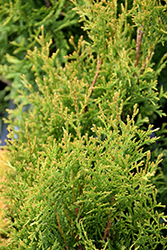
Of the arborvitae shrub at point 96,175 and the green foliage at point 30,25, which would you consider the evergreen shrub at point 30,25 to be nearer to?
the green foliage at point 30,25

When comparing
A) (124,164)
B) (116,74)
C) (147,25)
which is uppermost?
(147,25)

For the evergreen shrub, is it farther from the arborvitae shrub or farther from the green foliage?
the arborvitae shrub

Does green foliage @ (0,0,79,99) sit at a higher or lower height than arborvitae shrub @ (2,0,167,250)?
higher

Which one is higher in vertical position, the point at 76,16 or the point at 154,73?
the point at 76,16

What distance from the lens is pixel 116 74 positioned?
1819 mm

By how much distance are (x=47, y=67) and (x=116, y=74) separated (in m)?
0.57

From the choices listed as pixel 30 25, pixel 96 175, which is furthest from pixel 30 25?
pixel 96 175

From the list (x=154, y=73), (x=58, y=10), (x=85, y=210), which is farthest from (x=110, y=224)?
(x=58, y=10)

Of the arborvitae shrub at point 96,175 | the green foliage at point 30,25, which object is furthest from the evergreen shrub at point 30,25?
the arborvitae shrub at point 96,175

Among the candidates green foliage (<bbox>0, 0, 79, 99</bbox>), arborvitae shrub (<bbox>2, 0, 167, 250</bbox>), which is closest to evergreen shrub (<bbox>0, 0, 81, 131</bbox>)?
green foliage (<bbox>0, 0, 79, 99</bbox>)

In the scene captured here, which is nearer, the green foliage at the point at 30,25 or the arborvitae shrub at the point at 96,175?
the arborvitae shrub at the point at 96,175

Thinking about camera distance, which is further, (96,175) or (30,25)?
(30,25)

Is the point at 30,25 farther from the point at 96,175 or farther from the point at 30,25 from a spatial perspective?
the point at 96,175

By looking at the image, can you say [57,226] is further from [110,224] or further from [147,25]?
[147,25]
